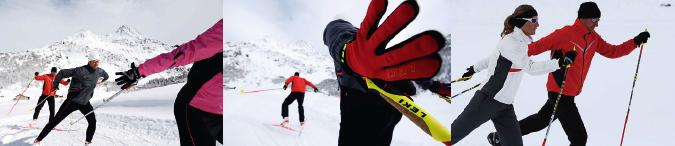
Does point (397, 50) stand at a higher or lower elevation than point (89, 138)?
higher

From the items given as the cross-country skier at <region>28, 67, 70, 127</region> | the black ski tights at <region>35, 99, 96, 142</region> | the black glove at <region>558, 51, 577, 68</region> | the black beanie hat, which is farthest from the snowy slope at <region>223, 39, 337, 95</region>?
the cross-country skier at <region>28, 67, 70, 127</region>

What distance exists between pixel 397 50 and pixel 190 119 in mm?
627

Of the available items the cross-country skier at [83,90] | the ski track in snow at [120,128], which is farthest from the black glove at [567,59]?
the cross-country skier at [83,90]

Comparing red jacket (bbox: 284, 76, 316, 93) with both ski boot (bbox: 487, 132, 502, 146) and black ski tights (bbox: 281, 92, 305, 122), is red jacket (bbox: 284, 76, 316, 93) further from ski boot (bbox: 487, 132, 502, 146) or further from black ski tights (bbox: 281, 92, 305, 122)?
ski boot (bbox: 487, 132, 502, 146)

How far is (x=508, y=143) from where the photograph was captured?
1.33 meters

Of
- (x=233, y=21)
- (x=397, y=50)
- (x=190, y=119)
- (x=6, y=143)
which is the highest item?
(x=233, y=21)

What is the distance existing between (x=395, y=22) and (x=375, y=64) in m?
0.07

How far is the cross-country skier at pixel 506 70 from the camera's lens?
1157 millimetres

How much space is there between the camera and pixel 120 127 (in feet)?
8.99

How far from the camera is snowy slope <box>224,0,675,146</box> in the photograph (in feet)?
4.87

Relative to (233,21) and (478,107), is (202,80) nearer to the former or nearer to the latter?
(233,21)

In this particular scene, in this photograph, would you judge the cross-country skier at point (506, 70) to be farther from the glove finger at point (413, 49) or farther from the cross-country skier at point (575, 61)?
the glove finger at point (413, 49)

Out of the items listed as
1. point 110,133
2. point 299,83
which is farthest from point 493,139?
point 110,133

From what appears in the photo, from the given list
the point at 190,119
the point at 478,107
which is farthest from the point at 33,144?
the point at 478,107
